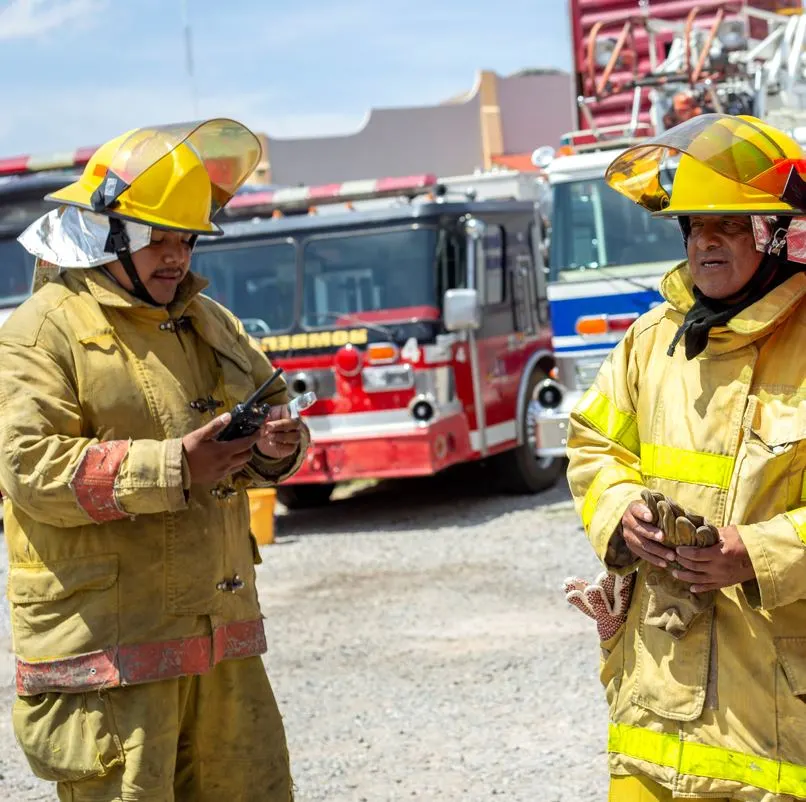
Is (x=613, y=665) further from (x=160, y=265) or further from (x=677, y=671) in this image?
(x=160, y=265)

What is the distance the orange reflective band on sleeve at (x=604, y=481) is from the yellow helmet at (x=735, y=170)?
0.55 m

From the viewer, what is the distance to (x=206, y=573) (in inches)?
126

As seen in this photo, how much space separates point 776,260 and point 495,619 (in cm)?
462

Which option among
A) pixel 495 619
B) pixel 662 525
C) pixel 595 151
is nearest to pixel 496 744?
pixel 495 619

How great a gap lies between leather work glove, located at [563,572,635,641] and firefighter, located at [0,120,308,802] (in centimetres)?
78

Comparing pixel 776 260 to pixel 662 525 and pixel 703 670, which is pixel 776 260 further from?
pixel 703 670

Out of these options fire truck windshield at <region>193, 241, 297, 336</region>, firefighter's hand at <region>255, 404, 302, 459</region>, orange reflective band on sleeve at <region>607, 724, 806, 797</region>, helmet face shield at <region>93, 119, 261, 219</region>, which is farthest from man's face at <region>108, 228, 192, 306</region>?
fire truck windshield at <region>193, 241, 297, 336</region>

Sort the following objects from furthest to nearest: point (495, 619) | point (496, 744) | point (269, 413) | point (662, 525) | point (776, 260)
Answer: point (495, 619) → point (496, 744) → point (269, 413) → point (776, 260) → point (662, 525)

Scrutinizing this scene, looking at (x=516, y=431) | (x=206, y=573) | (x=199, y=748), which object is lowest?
(x=516, y=431)

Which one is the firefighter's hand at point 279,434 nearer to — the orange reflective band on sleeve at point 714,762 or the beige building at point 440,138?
the orange reflective band on sleeve at point 714,762

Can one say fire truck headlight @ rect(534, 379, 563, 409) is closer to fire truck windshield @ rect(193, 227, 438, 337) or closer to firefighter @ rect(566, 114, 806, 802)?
fire truck windshield @ rect(193, 227, 438, 337)

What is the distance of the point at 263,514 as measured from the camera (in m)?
9.58

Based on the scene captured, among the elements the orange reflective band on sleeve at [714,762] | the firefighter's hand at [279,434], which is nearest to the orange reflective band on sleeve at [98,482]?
the firefighter's hand at [279,434]

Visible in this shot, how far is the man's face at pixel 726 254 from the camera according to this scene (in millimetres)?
2781
